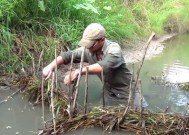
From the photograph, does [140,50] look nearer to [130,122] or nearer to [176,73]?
[176,73]

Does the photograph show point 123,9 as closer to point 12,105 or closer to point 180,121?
point 12,105

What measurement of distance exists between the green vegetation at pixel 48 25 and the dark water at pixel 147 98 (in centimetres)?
72

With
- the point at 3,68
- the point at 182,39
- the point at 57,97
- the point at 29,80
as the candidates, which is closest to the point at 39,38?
the point at 3,68

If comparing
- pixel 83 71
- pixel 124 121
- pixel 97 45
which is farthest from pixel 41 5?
pixel 124 121

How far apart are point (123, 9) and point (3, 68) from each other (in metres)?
4.10

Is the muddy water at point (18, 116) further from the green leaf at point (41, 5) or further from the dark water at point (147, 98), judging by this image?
the green leaf at point (41, 5)

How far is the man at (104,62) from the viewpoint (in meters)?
4.70

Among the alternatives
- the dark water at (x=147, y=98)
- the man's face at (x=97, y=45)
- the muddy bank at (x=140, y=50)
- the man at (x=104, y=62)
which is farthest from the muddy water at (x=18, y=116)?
the muddy bank at (x=140, y=50)

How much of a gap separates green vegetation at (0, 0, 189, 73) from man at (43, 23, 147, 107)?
0.88 meters

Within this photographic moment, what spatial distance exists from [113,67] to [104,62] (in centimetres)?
15

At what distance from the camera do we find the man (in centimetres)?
470

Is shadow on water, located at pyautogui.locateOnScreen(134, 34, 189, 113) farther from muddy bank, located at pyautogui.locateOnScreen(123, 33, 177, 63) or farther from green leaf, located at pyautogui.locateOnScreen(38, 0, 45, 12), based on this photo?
green leaf, located at pyautogui.locateOnScreen(38, 0, 45, 12)

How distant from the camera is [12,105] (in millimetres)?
5250

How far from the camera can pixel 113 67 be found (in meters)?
4.80
